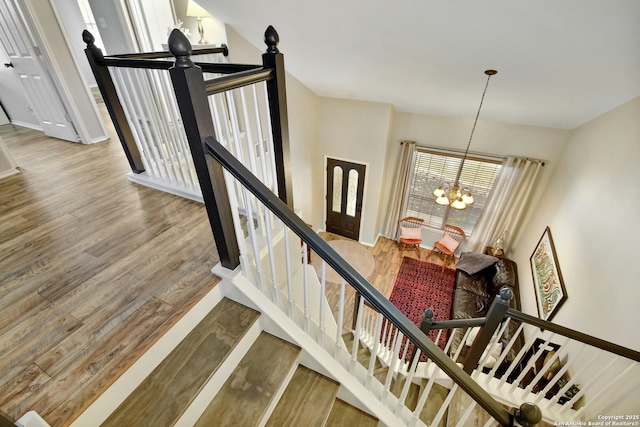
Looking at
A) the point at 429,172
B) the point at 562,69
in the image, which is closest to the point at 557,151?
the point at 429,172

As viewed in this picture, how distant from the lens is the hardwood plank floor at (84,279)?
1.11m

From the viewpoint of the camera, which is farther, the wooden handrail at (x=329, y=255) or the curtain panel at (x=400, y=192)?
the curtain panel at (x=400, y=192)

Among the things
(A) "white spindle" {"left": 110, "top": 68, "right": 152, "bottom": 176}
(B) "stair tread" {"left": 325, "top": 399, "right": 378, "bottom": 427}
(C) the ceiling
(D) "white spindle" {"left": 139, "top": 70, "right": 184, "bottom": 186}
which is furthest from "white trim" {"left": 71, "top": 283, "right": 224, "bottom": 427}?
(C) the ceiling

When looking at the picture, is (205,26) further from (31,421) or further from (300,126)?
(31,421)

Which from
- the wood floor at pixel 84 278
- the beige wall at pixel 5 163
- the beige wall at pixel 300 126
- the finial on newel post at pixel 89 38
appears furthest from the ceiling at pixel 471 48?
the beige wall at pixel 5 163

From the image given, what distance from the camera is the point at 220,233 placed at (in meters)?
1.34

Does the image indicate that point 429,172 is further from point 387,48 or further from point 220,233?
point 220,233

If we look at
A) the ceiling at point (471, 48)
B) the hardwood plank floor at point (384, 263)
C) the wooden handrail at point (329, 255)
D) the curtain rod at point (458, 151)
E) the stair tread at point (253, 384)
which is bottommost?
the hardwood plank floor at point (384, 263)

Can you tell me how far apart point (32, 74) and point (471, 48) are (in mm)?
4658

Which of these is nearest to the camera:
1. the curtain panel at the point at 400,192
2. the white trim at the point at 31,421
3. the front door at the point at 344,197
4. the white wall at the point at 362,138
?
the white trim at the point at 31,421

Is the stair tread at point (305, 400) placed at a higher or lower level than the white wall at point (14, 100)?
lower

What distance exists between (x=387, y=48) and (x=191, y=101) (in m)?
2.42

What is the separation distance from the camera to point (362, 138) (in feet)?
16.7

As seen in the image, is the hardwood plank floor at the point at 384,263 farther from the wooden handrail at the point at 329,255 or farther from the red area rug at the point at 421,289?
the wooden handrail at the point at 329,255
